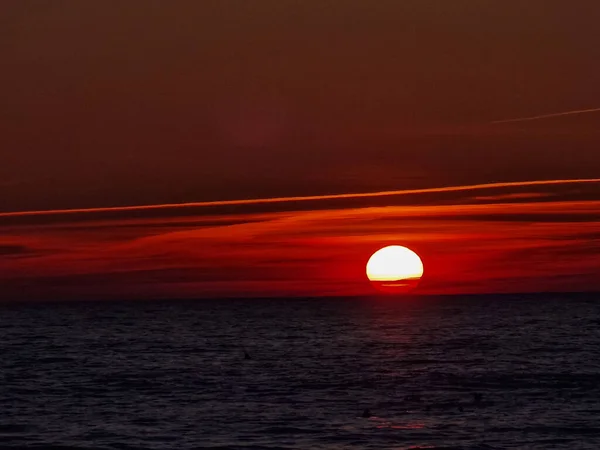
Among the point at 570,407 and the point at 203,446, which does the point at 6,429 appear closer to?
the point at 203,446

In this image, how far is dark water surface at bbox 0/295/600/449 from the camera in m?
39.1

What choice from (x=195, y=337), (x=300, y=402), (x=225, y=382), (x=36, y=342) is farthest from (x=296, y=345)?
(x=300, y=402)

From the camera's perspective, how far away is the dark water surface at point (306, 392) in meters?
39.1

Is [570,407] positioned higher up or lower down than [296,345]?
lower down

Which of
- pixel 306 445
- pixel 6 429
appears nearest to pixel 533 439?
pixel 306 445

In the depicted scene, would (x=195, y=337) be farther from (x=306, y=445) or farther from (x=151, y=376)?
(x=306, y=445)

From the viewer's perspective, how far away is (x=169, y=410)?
4641 cm

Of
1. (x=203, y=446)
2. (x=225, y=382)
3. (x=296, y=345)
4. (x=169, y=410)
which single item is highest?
(x=296, y=345)

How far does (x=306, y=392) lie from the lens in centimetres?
5231

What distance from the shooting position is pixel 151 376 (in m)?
62.1

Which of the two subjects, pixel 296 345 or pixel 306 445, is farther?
pixel 296 345

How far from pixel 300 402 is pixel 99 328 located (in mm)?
85288

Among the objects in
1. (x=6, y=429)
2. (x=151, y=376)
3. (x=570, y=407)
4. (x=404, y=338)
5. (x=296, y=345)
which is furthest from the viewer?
(x=404, y=338)

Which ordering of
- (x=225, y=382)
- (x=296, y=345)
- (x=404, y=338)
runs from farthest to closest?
(x=404, y=338)
(x=296, y=345)
(x=225, y=382)
